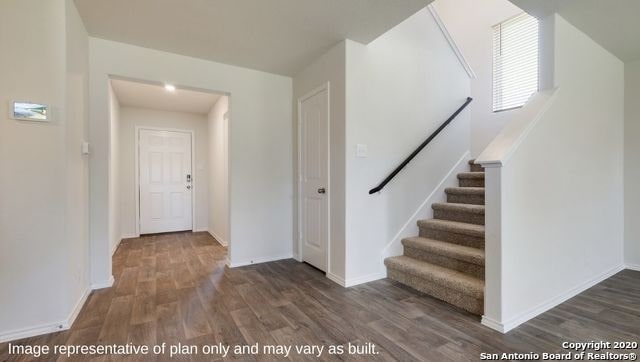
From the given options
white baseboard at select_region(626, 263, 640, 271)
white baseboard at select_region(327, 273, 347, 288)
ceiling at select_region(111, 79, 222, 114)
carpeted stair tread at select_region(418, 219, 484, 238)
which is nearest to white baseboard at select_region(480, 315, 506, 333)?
carpeted stair tread at select_region(418, 219, 484, 238)

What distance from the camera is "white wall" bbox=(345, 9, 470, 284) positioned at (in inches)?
112

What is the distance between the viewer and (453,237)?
9.41 feet

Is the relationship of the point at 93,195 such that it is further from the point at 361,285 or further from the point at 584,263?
the point at 584,263

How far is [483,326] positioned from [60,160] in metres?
3.09

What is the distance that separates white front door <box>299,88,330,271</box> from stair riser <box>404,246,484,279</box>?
903 mm

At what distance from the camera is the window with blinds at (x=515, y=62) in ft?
12.3

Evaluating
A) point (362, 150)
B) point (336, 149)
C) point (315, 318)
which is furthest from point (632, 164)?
point (315, 318)

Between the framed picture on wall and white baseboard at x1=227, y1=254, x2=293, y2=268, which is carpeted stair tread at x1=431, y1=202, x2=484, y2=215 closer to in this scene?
white baseboard at x1=227, y1=254, x2=293, y2=268

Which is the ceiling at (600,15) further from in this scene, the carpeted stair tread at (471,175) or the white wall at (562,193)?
the carpeted stair tread at (471,175)

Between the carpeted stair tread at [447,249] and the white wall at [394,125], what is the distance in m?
0.22

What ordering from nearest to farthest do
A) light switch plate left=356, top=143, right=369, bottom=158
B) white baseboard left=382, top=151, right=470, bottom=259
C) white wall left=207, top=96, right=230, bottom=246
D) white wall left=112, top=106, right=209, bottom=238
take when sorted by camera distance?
light switch plate left=356, top=143, right=369, bottom=158, white baseboard left=382, top=151, right=470, bottom=259, white wall left=207, top=96, right=230, bottom=246, white wall left=112, top=106, right=209, bottom=238

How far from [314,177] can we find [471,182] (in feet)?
6.33

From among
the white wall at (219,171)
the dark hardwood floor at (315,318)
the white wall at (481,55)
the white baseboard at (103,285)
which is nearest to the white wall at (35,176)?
the dark hardwood floor at (315,318)

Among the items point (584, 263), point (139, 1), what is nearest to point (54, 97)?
point (139, 1)
